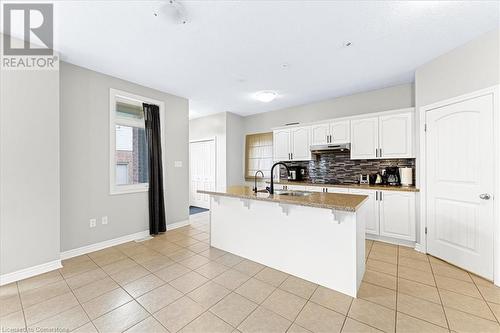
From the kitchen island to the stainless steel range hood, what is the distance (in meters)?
1.76

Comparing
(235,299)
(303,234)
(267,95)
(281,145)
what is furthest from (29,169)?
(281,145)

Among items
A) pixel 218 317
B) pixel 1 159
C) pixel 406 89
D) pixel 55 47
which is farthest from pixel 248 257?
pixel 406 89

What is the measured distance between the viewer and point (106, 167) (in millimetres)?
3328

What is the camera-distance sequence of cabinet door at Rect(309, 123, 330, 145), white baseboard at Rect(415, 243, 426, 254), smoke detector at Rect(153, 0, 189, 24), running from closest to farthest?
smoke detector at Rect(153, 0, 189, 24), white baseboard at Rect(415, 243, 426, 254), cabinet door at Rect(309, 123, 330, 145)

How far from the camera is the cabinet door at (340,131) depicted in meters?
4.02

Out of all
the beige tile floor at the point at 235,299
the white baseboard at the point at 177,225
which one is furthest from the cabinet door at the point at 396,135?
the white baseboard at the point at 177,225

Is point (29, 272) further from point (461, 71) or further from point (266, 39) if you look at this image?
point (461, 71)

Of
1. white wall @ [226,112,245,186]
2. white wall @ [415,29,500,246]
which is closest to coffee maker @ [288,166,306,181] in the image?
white wall @ [226,112,245,186]

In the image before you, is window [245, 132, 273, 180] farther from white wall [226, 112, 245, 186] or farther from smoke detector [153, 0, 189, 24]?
smoke detector [153, 0, 189, 24]

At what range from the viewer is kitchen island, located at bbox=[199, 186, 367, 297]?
205 cm

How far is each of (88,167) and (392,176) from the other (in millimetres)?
4956

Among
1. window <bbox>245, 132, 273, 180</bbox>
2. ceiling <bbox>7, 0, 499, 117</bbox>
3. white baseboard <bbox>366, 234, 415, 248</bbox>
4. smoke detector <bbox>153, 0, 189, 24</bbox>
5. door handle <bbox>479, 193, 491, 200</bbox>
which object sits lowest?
white baseboard <bbox>366, 234, 415, 248</bbox>

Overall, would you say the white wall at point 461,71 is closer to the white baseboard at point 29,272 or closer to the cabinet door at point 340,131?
the cabinet door at point 340,131

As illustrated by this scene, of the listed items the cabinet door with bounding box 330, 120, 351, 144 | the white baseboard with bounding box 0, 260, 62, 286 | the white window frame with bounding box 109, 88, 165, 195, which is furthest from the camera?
the cabinet door with bounding box 330, 120, 351, 144
